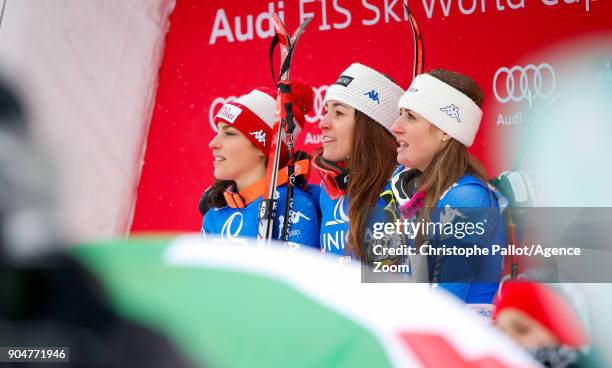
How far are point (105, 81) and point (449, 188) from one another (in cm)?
245

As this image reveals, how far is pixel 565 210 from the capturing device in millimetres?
3615

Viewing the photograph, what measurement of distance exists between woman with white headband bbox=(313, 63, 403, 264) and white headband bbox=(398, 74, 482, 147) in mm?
230

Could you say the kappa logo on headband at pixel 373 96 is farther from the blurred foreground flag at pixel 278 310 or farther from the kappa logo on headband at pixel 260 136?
the blurred foreground flag at pixel 278 310

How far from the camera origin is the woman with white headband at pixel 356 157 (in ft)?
10.9

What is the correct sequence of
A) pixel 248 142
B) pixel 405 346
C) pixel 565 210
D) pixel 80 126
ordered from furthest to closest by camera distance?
pixel 80 126, pixel 248 142, pixel 565 210, pixel 405 346

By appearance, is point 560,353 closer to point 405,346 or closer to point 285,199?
point 405,346

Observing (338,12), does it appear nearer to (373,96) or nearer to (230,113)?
(230,113)

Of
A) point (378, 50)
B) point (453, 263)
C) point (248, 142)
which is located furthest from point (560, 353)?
point (378, 50)

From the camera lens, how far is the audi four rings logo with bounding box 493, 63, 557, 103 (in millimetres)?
3932

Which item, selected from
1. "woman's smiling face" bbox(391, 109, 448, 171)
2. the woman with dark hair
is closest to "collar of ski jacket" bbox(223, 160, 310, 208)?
the woman with dark hair

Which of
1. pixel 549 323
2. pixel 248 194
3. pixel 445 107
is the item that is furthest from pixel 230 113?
pixel 549 323

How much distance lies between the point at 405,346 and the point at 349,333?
1.6 inches

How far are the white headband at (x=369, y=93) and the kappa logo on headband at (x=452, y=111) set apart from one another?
324 mm

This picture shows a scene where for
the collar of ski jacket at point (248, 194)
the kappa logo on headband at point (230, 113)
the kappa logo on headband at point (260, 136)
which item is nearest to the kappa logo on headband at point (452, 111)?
the collar of ski jacket at point (248, 194)
